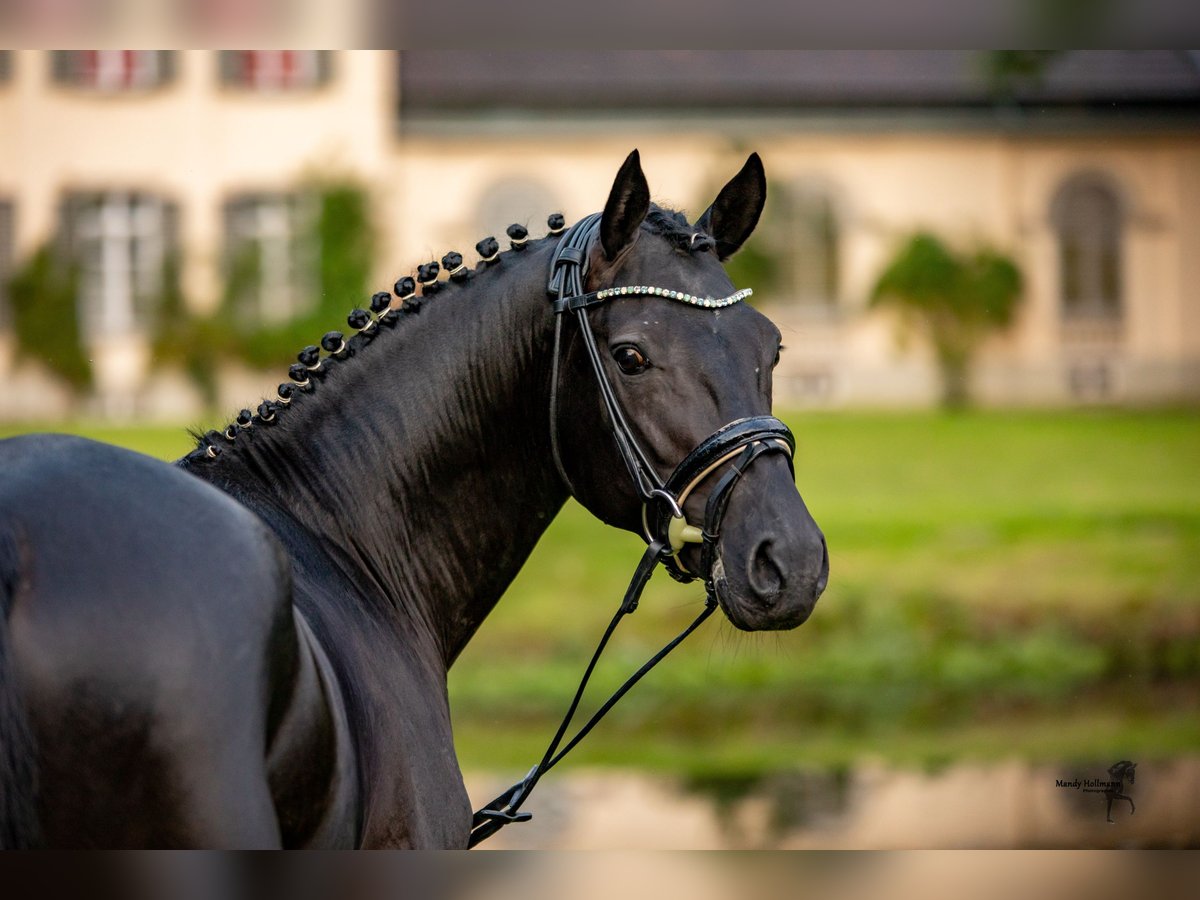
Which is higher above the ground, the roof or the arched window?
the roof

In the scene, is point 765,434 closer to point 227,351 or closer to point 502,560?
point 502,560

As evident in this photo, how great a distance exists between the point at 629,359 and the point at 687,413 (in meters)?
0.17

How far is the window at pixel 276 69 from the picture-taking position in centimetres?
1989

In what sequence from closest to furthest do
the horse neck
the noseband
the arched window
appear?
the noseband < the horse neck < the arched window

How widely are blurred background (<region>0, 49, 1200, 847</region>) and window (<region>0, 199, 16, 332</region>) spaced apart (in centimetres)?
10

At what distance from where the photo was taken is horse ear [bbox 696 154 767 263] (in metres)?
2.88

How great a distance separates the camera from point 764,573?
96.4 inches

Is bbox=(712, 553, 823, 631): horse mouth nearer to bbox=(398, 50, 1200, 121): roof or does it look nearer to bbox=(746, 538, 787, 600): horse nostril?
bbox=(746, 538, 787, 600): horse nostril

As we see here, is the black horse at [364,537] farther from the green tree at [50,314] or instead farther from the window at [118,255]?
the window at [118,255]

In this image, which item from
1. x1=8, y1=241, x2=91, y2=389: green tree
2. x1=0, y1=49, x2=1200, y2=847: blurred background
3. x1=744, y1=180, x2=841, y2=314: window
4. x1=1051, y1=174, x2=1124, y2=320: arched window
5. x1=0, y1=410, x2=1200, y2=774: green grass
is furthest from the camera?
x1=1051, y1=174, x2=1124, y2=320: arched window

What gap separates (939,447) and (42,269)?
13019 mm

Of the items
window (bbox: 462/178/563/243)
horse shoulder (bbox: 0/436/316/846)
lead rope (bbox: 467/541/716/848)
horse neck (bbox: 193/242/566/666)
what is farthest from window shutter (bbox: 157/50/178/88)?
horse shoulder (bbox: 0/436/316/846)

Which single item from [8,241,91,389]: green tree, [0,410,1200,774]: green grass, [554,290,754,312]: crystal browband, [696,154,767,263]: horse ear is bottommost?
[0,410,1200,774]: green grass

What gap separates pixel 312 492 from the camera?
2746mm
